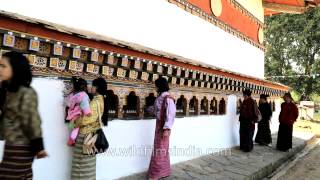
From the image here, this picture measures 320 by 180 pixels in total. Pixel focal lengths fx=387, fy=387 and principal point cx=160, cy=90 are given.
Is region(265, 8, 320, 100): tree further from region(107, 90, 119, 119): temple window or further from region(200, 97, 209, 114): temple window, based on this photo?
region(107, 90, 119, 119): temple window

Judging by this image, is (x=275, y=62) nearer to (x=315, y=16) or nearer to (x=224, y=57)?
(x=315, y=16)

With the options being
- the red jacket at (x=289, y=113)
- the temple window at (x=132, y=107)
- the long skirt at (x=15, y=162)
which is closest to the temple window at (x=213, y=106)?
the red jacket at (x=289, y=113)

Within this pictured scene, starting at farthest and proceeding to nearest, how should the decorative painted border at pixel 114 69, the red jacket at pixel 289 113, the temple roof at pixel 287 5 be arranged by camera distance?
the temple roof at pixel 287 5, the red jacket at pixel 289 113, the decorative painted border at pixel 114 69

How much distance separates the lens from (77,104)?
5.28m

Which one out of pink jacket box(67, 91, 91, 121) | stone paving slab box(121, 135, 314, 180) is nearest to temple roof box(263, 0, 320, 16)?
stone paving slab box(121, 135, 314, 180)

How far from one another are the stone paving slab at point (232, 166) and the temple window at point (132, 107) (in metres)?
1.07

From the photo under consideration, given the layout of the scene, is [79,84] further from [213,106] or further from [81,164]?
[213,106]

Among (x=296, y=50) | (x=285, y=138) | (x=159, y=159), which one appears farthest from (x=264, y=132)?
(x=296, y=50)

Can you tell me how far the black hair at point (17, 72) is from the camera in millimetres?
3207

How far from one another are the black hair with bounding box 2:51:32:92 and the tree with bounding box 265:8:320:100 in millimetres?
36995

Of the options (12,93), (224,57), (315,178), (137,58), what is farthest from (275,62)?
(12,93)

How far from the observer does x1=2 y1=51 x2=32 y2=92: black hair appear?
3207mm

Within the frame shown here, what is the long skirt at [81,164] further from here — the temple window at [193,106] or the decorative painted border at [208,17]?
the decorative painted border at [208,17]

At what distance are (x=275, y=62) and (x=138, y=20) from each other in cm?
3711
